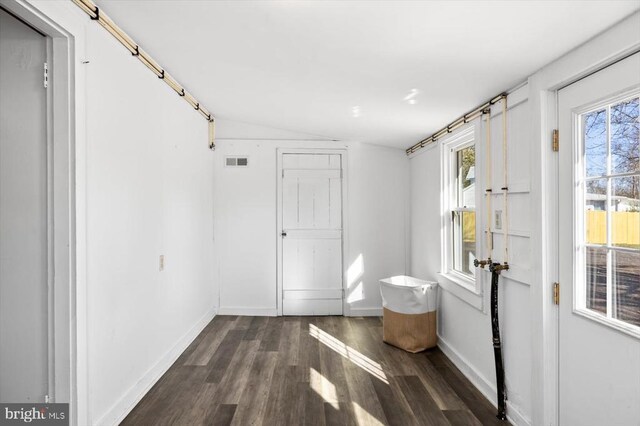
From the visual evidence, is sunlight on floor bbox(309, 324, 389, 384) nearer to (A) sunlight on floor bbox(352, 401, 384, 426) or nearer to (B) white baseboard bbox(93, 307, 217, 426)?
(A) sunlight on floor bbox(352, 401, 384, 426)

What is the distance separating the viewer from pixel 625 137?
1.64 metres

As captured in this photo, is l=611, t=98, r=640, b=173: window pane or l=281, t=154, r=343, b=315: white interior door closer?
l=611, t=98, r=640, b=173: window pane

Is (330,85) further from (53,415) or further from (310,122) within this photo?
(53,415)

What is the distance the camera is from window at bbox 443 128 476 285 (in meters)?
3.27

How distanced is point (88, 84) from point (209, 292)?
10.2ft

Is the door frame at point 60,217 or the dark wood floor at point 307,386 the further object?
the dark wood floor at point 307,386

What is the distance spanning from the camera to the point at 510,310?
→ 245 centimetres

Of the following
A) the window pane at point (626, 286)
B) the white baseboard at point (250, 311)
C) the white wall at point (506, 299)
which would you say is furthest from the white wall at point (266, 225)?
the window pane at point (626, 286)

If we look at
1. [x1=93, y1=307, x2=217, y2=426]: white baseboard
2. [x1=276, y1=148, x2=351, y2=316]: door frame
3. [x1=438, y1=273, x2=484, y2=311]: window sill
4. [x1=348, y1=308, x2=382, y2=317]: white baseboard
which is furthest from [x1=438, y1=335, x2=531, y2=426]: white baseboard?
[x1=93, y1=307, x2=217, y2=426]: white baseboard

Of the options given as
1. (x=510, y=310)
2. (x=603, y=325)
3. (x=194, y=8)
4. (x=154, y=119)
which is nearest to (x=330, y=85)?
(x=194, y=8)

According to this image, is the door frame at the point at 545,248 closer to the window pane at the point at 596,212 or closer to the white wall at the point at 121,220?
the window pane at the point at 596,212

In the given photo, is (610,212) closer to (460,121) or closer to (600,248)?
(600,248)

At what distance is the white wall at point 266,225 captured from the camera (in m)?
4.77

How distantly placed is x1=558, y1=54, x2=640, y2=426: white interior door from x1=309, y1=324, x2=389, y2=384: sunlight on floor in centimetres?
140
